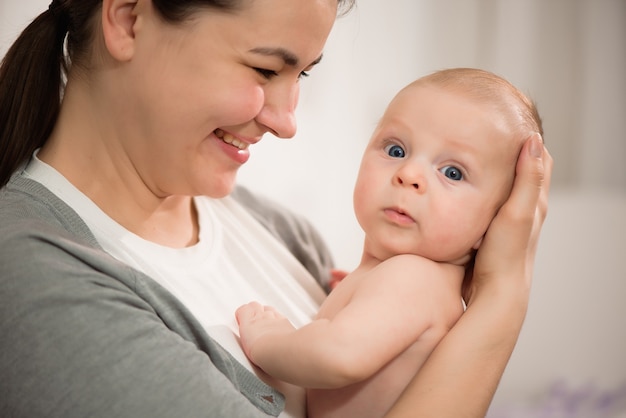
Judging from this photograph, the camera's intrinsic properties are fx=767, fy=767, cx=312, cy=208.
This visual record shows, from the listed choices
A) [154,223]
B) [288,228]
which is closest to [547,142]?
[288,228]

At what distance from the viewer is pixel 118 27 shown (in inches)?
51.3

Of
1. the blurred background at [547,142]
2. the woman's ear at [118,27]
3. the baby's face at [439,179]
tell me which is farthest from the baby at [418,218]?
the blurred background at [547,142]

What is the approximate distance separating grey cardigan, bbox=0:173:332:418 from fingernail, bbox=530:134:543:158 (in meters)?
0.64

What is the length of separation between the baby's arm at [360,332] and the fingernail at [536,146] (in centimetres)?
25

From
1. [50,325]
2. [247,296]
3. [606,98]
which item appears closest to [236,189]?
[247,296]

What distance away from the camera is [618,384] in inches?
111

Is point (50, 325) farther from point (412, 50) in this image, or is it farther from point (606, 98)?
point (606, 98)

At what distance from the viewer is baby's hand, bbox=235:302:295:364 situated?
4.16 ft

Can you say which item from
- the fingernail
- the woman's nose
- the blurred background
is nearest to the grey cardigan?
the woman's nose

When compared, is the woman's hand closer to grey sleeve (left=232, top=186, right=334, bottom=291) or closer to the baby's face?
the baby's face

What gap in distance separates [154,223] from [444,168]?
54 cm

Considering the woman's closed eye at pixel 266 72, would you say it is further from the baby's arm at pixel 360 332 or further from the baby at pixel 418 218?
the baby's arm at pixel 360 332

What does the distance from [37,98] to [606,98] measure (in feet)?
8.33

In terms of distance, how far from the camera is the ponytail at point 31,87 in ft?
4.42
